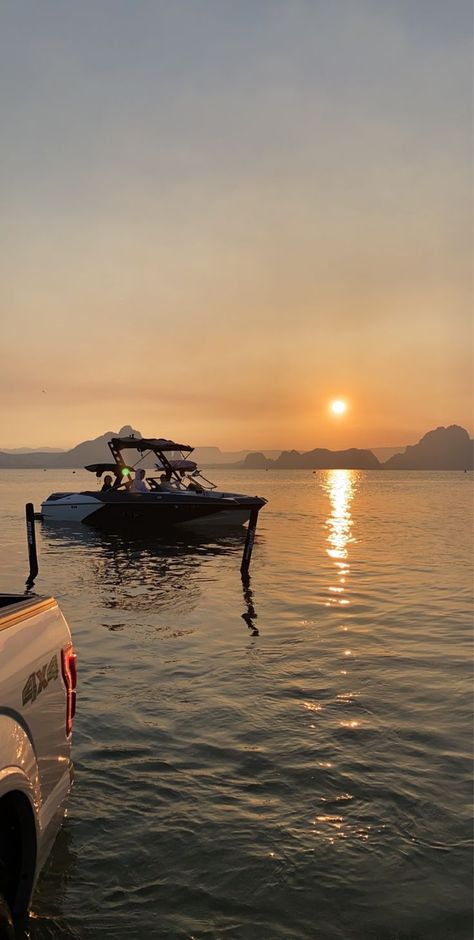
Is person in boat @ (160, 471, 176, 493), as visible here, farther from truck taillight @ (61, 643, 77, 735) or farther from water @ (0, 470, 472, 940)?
truck taillight @ (61, 643, 77, 735)

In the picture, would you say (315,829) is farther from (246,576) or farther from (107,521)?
(107,521)

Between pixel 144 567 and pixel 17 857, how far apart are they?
59.6ft

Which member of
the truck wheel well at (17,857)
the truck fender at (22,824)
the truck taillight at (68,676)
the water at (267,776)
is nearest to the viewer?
the truck fender at (22,824)

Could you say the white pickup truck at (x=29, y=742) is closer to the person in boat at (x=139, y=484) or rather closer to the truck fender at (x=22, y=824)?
the truck fender at (x=22, y=824)

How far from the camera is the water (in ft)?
13.6

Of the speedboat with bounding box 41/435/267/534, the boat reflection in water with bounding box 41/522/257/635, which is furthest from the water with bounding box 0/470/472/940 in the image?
the speedboat with bounding box 41/435/267/534

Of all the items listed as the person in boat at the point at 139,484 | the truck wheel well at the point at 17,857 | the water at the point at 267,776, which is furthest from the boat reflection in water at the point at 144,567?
the truck wheel well at the point at 17,857

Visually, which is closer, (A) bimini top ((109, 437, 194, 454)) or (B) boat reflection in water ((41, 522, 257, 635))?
(B) boat reflection in water ((41, 522, 257, 635))

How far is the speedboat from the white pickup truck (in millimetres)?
24644

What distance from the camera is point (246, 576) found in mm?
18578

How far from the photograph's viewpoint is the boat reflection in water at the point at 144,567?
1436cm

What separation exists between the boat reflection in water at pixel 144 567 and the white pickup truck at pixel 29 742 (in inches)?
353

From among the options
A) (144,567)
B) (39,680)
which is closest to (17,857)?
(39,680)

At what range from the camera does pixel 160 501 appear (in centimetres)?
2938
